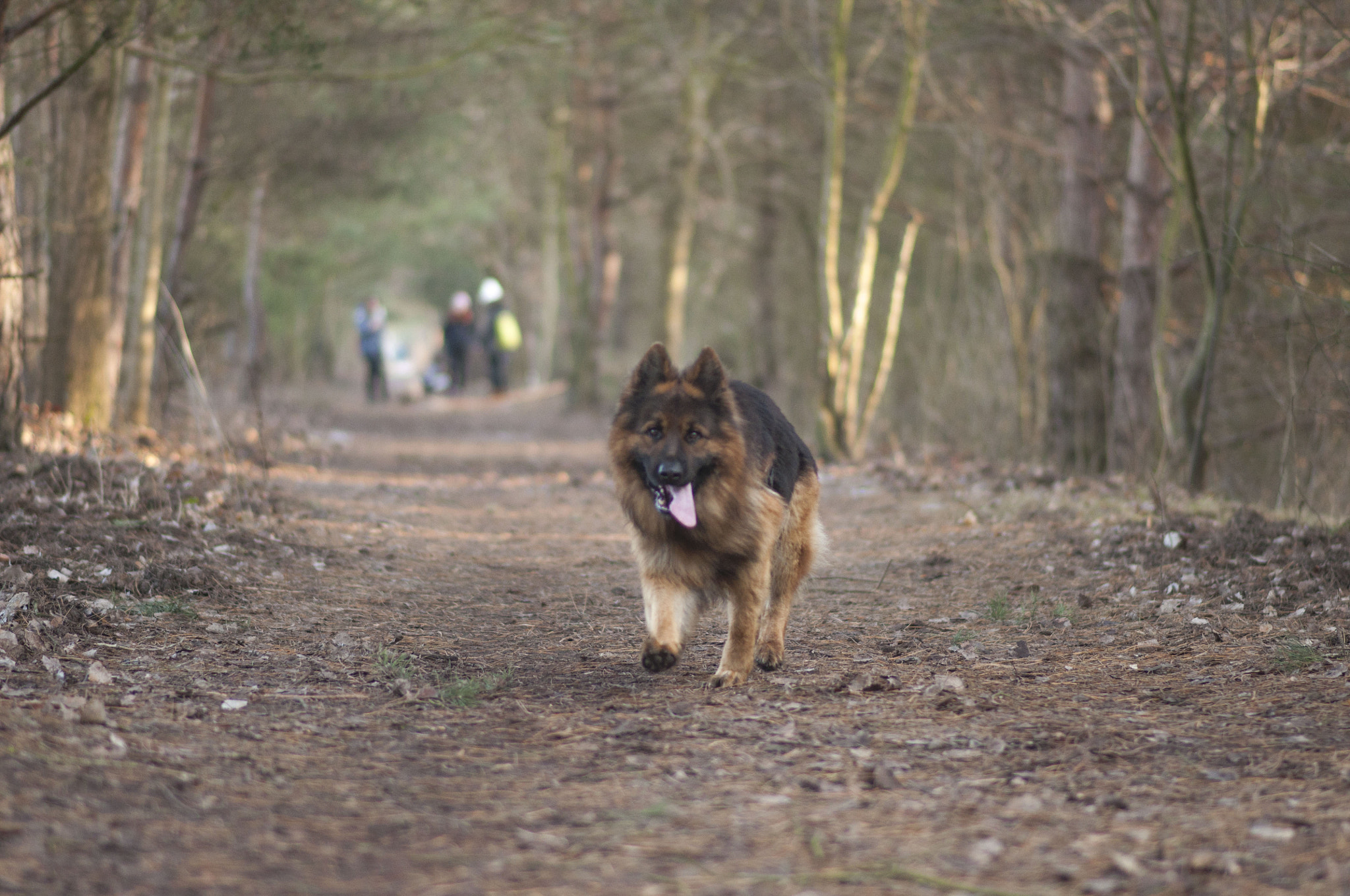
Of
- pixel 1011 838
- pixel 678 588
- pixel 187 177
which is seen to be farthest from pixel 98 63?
pixel 1011 838

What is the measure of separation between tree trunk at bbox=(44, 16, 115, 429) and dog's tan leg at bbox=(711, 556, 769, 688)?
702 cm

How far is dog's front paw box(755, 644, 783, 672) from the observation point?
17.2ft

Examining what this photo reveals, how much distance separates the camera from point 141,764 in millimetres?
3613

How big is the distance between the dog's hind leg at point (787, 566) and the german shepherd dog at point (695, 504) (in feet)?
0.09

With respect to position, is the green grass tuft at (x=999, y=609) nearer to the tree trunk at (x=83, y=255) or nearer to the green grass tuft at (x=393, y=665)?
the green grass tuft at (x=393, y=665)

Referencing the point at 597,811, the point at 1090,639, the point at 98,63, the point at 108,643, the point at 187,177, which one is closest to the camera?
the point at 597,811

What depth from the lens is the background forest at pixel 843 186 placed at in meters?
9.20

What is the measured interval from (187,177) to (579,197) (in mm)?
9963

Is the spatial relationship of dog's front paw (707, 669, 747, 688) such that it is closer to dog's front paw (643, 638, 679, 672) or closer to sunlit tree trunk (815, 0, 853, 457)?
dog's front paw (643, 638, 679, 672)

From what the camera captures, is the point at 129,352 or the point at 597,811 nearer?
the point at 597,811

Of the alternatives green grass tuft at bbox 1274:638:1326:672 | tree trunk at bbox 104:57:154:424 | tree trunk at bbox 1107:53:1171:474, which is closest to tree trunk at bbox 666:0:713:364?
tree trunk at bbox 1107:53:1171:474

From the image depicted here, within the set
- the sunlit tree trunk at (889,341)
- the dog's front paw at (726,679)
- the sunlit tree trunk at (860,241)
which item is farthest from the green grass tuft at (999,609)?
the sunlit tree trunk at (860,241)

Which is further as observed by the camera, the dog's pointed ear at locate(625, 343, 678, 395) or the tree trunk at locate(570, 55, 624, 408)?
the tree trunk at locate(570, 55, 624, 408)

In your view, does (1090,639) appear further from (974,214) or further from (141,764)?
(974,214)
